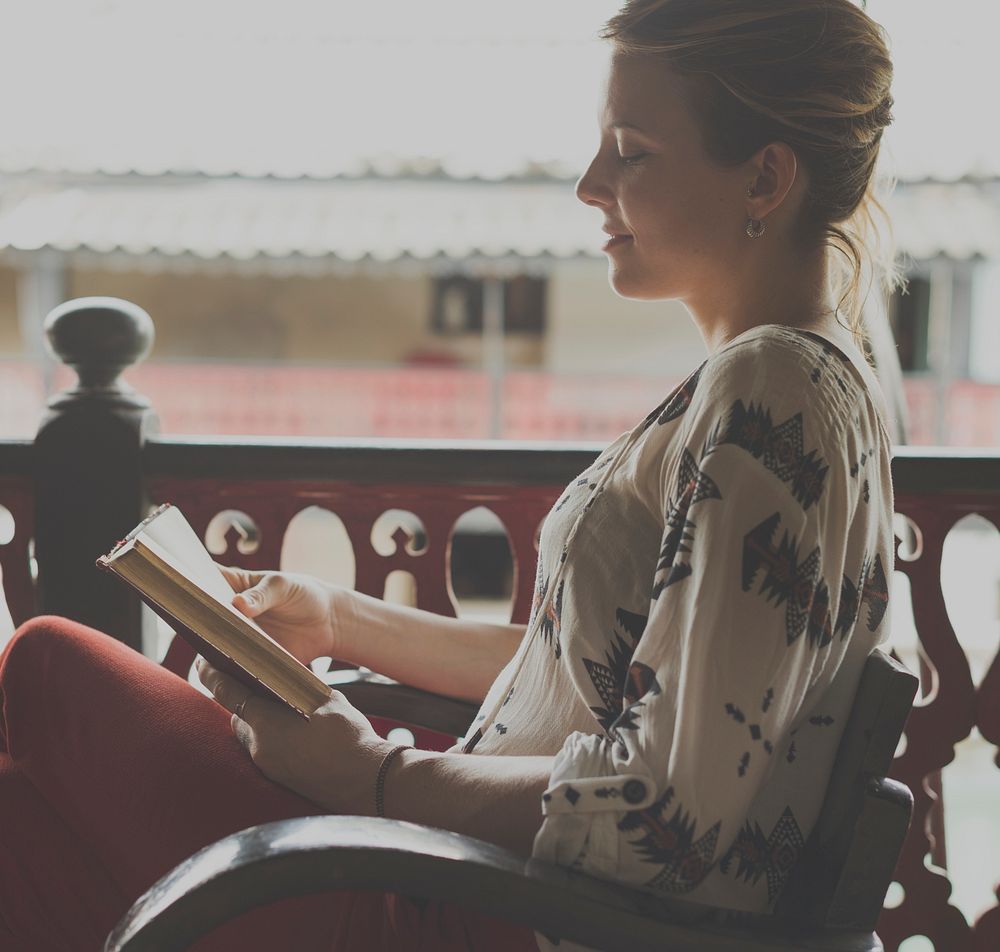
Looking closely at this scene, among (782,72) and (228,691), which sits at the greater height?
(782,72)

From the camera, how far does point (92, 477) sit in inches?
67.7

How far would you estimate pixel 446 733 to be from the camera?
58.0 inches

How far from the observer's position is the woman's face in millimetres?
1111

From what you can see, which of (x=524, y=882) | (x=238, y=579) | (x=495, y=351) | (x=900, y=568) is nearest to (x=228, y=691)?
(x=238, y=579)

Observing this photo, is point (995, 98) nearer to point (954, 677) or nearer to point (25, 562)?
point (954, 677)

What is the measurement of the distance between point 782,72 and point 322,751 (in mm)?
741

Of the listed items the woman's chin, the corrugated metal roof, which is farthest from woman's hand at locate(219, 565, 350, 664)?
the corrugated metal roof

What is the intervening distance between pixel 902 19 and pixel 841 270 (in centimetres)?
701

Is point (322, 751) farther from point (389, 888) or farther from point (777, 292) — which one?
point (777, 292)

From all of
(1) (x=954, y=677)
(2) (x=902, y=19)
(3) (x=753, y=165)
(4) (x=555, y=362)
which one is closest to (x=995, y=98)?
(2) (x=902, y=19)

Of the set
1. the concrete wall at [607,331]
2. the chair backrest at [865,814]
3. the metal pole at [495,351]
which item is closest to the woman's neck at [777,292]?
the chair backrest at [865,814]

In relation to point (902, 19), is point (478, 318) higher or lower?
lower

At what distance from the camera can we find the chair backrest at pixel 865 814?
0.95m

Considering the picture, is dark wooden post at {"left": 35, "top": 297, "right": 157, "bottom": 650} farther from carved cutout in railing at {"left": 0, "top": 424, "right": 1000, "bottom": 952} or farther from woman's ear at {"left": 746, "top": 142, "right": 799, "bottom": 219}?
woman's ear at {"left": 746, "top": 142, "right": 799, "bottom": 219}
